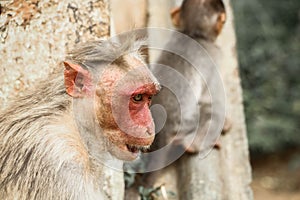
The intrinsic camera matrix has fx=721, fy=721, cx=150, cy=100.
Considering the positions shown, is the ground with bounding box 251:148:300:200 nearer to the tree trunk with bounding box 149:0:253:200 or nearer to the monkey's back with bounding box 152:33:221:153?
the tree trunk with bounding box 149:0:253:200

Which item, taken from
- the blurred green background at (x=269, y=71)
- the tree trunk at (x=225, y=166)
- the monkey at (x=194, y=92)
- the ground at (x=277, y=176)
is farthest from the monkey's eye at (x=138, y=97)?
the blurred green background at (x=269, y=71)

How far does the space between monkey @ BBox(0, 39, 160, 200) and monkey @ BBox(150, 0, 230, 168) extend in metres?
1.98

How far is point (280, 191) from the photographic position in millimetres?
11211

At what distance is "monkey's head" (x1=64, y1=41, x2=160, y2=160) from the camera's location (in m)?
3.90

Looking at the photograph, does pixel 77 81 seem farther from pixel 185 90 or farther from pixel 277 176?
pixel 277 176

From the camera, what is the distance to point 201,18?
761cm

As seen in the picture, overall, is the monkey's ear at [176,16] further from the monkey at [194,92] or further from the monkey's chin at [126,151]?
the monkey's chin at [126,151]

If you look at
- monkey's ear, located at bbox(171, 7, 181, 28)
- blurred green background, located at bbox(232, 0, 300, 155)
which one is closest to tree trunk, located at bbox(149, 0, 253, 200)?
monkey's ear, located at bbox(171, 7, 181, 28)

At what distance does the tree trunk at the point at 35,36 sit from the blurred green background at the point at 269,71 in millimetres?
6658

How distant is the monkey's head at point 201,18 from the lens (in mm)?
7414

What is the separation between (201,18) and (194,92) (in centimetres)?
108

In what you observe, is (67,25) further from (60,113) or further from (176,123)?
(176,123)

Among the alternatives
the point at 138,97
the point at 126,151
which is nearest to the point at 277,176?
the point at 126,151

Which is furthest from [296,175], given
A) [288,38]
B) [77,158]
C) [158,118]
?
[77,158]
